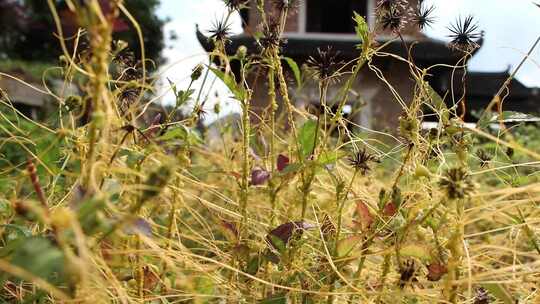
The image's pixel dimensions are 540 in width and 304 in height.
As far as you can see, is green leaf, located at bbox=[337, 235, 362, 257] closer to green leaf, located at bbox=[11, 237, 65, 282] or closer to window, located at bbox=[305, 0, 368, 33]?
green leaf, located at bbox=[11, 237, 65, 282]

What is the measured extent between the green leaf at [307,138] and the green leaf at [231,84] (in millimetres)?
74

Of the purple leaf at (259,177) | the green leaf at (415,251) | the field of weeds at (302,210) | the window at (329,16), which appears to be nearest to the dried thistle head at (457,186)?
the field of weeds at (302,210)

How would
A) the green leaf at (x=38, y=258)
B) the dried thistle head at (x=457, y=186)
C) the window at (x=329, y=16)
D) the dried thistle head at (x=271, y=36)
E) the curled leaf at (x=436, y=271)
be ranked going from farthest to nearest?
the window at (x=329, y=16) → the dried thistle head at (x=271, y=36) → the curled leaf at (x=436, y=271) → the dried thistle head at (x=457, y=186) → the green leaf at (x=38, y=258)

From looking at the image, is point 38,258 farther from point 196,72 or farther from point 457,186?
point 196,72

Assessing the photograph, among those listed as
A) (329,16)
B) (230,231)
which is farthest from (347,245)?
(329,16)

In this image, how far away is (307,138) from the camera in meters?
0.64

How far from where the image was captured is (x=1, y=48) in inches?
547

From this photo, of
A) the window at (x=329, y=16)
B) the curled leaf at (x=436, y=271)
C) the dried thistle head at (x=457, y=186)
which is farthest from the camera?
the window at (x=329, y=16)

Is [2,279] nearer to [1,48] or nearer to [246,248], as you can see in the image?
[246,248]

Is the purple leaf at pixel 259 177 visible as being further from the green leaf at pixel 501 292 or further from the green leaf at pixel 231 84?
the green leaf at pixel 501 292

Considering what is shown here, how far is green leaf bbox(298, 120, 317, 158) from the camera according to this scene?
0.64 m

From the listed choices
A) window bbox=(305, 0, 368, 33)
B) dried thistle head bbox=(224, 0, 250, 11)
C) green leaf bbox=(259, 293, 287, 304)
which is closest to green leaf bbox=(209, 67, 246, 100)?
dried thistle head bbox=(224, 0, 250, 11)

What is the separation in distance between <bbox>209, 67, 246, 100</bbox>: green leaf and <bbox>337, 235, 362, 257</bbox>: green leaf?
184 mm

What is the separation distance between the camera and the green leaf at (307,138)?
0.64 meters
